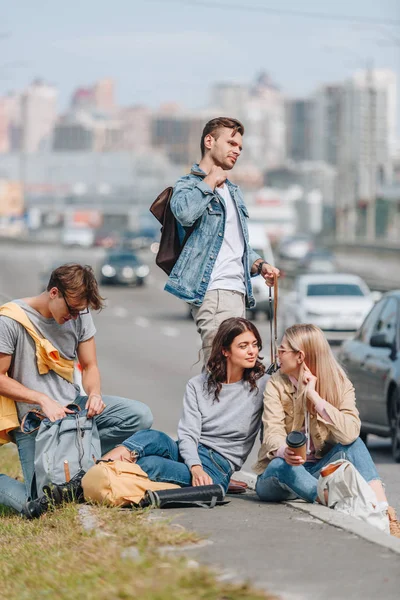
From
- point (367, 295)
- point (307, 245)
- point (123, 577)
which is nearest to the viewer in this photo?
point (123, 577)

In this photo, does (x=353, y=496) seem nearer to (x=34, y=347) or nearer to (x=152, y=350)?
(x=34, y=347)

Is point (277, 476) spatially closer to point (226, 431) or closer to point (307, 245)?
point (226, 431)

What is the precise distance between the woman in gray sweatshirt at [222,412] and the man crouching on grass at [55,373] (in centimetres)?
26

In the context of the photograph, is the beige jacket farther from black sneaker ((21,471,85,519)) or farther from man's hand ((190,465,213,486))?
black sneaker ((21,471,85,519))

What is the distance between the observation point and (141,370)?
73.0 ft

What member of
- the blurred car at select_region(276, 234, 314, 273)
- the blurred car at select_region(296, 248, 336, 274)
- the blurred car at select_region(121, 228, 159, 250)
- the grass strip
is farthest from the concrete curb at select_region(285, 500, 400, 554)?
the blurred car at select_region(121, 228, 159, 250)

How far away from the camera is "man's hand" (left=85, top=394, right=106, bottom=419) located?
734cm

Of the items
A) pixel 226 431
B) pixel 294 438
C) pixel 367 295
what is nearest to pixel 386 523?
pixel 294 438

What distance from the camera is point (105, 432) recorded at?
7.57 meters

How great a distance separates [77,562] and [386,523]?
6.36 ft

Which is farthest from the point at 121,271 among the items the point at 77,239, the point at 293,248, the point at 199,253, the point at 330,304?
the point at 199,253

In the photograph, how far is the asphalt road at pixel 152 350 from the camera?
561 inches

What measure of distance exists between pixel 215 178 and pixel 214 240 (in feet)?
1.14

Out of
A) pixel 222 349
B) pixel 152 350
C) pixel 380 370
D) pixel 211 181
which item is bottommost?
pixel 152 350
